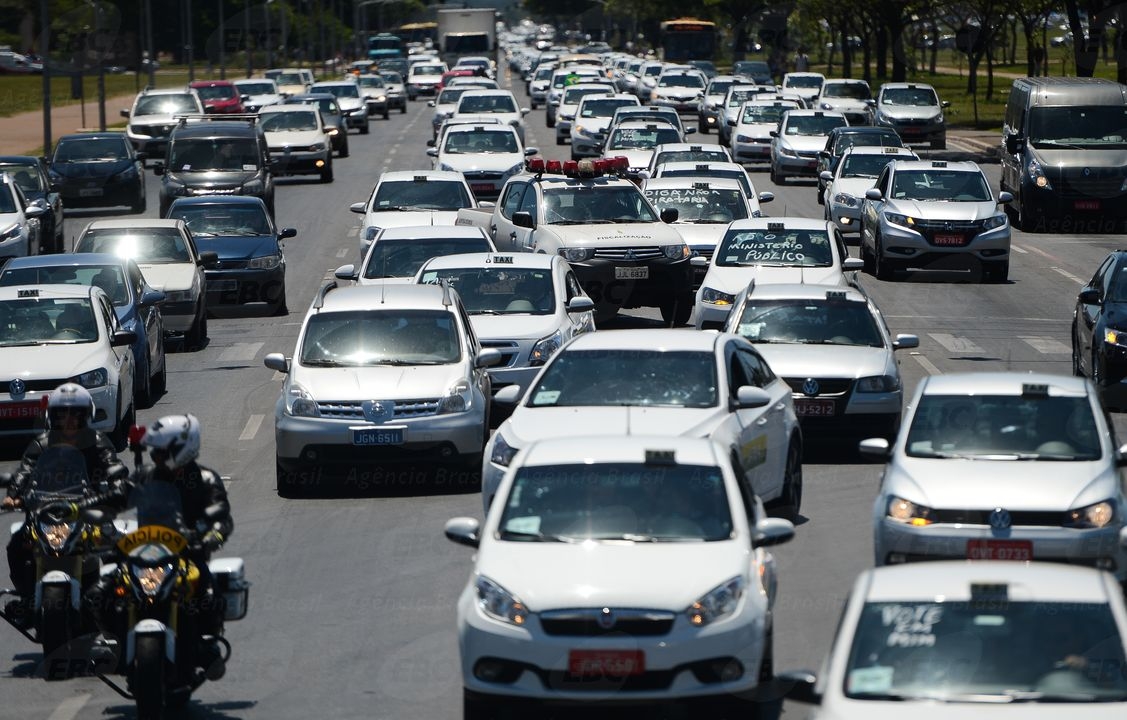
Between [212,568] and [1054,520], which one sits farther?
[1054,520]

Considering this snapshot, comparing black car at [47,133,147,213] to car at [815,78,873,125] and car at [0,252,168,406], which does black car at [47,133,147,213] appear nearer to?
car at [0,252,168,406]

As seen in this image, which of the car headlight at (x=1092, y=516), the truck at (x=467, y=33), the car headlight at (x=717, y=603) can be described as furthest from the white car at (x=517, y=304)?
the truck at (x=467, y=33)

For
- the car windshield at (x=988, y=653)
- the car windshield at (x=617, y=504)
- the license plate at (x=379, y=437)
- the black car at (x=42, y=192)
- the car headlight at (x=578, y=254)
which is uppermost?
the car windshield at (x=988, y=653)

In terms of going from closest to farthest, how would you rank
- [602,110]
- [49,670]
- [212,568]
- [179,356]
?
[212,568] < [49,670] < [179,356] < [602,110]

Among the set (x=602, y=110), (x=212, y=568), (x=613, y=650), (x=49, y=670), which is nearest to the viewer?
(x=613, y=650)

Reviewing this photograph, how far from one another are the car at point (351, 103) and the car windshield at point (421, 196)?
37.2m

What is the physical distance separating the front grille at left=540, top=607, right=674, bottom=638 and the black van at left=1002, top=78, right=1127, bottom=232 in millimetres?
29797

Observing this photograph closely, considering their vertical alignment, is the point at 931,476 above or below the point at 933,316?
above

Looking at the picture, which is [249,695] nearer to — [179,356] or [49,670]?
[49,670]

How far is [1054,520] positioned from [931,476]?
0.82m


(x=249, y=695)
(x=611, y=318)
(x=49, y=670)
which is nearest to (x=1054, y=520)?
(x=249, y=695)

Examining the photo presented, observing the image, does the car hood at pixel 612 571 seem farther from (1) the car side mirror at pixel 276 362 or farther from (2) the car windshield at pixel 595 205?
(2) the car windshield at pixel 595 205

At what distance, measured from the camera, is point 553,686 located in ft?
30.3

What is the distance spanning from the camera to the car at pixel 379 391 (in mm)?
16000
